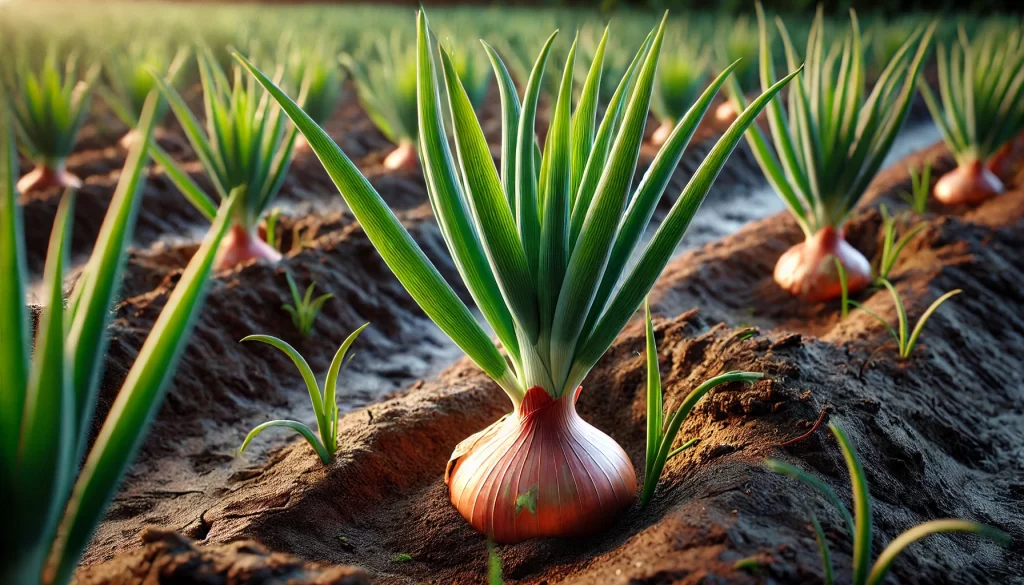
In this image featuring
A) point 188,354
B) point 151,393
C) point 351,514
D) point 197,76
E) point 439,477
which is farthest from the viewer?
point 197,76

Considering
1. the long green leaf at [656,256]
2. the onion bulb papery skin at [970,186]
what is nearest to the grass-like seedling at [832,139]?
the long green leaf at [656,256]

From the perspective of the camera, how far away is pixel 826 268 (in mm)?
2979

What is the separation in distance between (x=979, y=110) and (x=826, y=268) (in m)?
1.77

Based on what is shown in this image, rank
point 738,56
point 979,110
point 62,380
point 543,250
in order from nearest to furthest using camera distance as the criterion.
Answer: point 62,380 < point 543,250 < point 979,110 < point 738,56

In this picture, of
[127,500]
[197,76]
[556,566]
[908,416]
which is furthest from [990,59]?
[197,76]

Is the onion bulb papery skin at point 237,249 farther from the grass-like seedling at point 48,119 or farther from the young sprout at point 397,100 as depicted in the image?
the young sprout at point 397,100

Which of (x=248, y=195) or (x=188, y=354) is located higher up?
(x=248, y=195)

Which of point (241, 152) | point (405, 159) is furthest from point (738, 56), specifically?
point (241, 152)

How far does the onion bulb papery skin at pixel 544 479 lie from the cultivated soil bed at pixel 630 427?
0.05 m

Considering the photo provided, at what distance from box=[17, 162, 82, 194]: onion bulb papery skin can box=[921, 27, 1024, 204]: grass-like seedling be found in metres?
4.62

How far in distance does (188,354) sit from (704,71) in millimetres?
4448

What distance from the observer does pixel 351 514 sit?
Answer: 1785 mm

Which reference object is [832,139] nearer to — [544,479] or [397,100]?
[544,479]

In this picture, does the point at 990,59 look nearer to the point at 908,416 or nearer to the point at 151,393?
the point at 908,416
